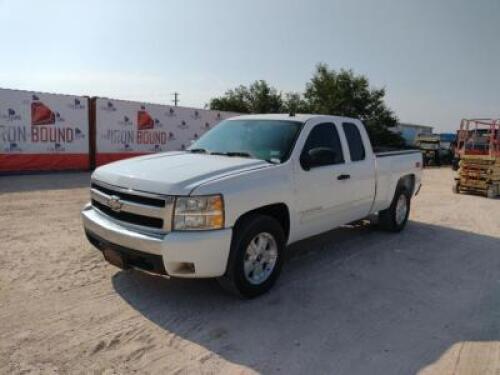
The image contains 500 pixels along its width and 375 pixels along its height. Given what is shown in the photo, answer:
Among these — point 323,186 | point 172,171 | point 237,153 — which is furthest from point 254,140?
point 172,171

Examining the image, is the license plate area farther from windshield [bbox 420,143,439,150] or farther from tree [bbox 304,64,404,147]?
tree [bbox 304,64,404,147]

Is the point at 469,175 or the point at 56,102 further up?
the point at 56,102

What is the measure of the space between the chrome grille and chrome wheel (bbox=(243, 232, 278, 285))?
0.90 metres

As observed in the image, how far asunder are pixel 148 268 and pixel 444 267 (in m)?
3.95

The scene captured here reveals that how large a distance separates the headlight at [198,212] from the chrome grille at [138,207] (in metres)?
0.08

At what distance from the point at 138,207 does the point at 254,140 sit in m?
1.78

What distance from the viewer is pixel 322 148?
16.5 feet

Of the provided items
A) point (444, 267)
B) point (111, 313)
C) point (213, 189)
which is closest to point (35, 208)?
point (111, 313)

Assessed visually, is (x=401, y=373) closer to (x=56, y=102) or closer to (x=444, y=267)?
(x=444, y=267)

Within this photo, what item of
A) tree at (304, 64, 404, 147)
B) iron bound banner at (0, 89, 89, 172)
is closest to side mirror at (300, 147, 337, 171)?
iron bound banner at (0, 89, 89, 172)

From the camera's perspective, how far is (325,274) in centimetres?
542

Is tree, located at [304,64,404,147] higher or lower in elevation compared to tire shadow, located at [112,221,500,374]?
higher

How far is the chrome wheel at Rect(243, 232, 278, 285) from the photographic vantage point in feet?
14.7

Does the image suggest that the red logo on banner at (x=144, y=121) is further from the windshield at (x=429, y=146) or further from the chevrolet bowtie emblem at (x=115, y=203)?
the windshield at (x=429, y=146)
